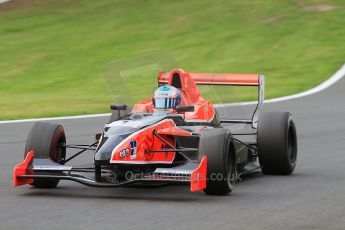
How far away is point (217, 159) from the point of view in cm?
842

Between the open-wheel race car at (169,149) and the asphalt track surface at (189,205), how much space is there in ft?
0.55

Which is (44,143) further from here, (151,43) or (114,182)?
(151,43)

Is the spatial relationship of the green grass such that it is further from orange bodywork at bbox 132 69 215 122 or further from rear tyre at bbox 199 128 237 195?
rear tyre at bbox 199 128 237 195

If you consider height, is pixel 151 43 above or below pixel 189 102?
above

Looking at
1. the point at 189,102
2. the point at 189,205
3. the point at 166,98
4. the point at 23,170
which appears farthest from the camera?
the point at 189,102

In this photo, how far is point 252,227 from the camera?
7.09m

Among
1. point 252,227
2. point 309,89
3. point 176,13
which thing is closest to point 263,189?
point 252,227

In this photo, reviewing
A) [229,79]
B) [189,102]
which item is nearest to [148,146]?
[189,102]

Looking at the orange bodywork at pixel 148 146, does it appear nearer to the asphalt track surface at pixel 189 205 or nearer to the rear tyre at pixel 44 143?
the asphalt track surface at pixel 189 205

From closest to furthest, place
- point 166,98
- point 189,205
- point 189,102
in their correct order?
point 189,205 → point 166,98 → point 189,102

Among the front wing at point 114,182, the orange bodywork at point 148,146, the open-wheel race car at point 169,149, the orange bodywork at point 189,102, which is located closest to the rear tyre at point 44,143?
the open-wheel race car at point 169,149

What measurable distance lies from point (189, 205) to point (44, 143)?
71.8 inches

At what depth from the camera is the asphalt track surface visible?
286 inches

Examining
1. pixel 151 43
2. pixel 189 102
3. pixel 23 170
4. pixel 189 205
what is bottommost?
pixel 189 205
